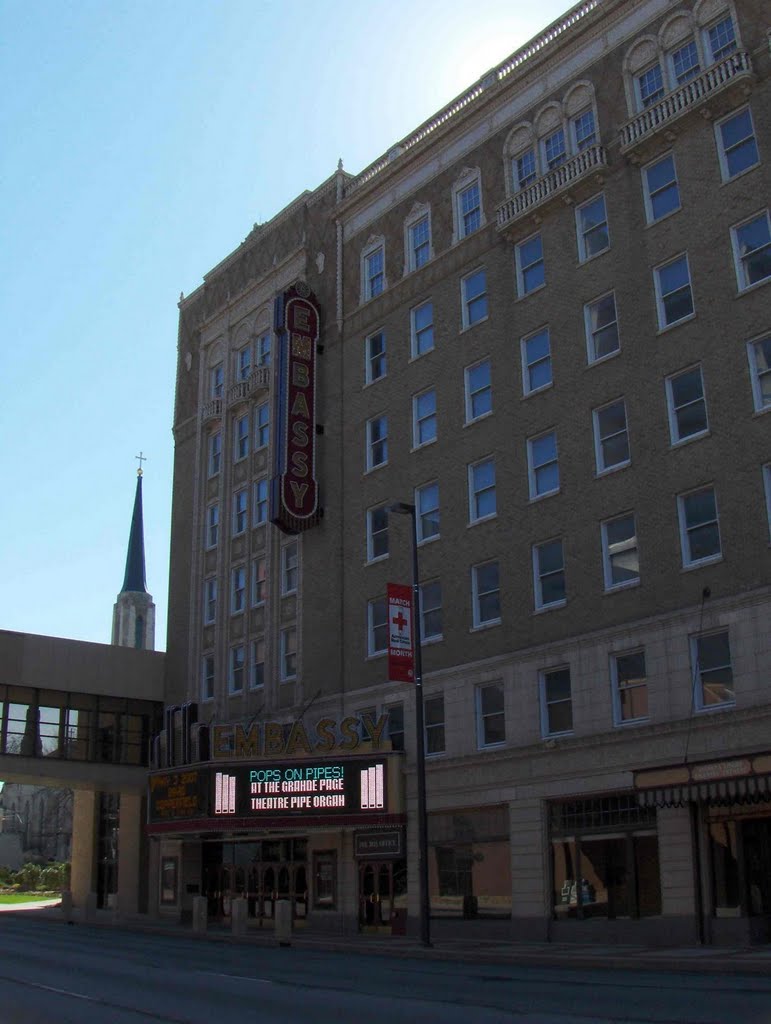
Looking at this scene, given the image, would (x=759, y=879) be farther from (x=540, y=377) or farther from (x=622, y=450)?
(x=540, y=377)

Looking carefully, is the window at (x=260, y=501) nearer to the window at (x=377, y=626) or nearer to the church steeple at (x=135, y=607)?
the window at (x=377, y=626)

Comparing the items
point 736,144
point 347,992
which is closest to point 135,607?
point 736,144

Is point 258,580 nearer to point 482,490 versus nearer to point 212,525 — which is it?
point 212,525

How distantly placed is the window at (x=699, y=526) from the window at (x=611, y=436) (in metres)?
2.85

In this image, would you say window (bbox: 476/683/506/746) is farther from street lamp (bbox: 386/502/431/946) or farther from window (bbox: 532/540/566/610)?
street lamp (bbox: 386/502/431/946)

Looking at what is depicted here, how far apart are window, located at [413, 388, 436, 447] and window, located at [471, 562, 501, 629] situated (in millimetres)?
5934

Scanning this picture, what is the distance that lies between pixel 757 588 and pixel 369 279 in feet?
77.6

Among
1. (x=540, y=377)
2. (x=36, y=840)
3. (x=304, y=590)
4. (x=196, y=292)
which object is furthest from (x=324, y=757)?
(x=36, y=840)

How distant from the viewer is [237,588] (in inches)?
2032

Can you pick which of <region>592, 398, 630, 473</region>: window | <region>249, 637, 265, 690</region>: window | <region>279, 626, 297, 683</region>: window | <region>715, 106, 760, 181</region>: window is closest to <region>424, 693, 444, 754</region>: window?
<region>279, 626, 297, 683</region>: window

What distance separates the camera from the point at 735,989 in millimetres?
18078

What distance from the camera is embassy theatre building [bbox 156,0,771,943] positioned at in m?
30.2

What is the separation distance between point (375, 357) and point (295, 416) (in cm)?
418

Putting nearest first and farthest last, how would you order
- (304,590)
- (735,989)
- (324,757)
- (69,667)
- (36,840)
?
(735,989), (324,757), (304,590), (69,667), (36,840)
